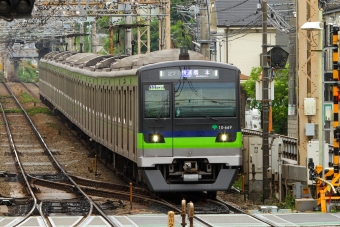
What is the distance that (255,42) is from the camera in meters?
53.5

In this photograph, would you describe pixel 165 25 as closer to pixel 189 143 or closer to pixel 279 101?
pixel 279 101

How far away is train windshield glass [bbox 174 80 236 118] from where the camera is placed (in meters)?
16.5

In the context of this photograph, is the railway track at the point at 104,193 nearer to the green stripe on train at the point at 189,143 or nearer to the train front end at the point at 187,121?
the train front end at the point at 187,121

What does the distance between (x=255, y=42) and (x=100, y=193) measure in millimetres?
35922

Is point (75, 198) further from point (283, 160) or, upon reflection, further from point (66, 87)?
point (66, 87)

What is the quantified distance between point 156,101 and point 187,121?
63cm

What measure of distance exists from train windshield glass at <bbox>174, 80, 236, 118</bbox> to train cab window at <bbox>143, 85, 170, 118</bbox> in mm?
173

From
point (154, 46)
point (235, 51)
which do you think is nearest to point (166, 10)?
point (235, 51)

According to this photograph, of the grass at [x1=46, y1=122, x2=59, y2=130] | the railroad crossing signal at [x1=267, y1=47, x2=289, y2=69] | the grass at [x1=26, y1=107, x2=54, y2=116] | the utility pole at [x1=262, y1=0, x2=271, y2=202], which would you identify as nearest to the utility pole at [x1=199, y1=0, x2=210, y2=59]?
the railroad crossing signal at [x1=267, y1=47, x2=289, y2=69]

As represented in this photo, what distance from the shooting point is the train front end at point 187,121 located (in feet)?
53.9

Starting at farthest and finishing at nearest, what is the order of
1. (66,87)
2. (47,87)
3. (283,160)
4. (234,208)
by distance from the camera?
(47,87)
(66,87)
(283,160)
(234,208)

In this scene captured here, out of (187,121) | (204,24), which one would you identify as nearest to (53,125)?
(204,24)

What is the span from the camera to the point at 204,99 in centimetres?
1648

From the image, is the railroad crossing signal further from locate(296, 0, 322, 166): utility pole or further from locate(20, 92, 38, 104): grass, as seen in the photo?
locate(20, 92, 38, 104): grass
